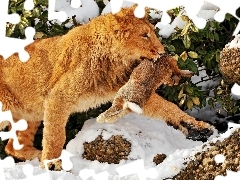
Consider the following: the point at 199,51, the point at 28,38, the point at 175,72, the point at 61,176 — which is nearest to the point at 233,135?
the point at 175,72

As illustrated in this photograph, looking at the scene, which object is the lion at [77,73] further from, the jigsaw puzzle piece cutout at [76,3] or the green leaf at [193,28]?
the green leaf at [193,28]

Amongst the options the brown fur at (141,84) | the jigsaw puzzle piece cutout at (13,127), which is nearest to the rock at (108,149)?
the brown fur at (141,84)

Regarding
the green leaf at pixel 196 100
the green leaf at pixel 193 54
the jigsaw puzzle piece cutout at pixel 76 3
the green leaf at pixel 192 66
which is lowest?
the green leaf at pixel 196 100

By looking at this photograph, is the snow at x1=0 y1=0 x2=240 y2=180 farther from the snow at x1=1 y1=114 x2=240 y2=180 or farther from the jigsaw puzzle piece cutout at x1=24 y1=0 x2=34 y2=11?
the jigsaw puzzle piece cutout at x1=24 y1=0 x2=34 y2=11

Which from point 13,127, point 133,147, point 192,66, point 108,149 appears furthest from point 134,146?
point 13,127

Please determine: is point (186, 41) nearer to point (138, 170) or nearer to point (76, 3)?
point (76, 3)

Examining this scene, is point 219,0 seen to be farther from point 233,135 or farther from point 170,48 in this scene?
point 233,135

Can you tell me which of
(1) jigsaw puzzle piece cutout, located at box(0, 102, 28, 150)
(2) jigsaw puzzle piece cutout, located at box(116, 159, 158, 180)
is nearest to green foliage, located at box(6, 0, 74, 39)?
(1) jigsaw puzzle piece cutout, located at box(0, 102, 28, 150)

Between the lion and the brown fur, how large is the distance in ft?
0.26

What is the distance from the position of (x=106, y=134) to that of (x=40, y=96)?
1.73 feet

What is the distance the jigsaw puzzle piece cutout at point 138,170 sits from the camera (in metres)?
3.04

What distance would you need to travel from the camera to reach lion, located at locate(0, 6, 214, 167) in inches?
136

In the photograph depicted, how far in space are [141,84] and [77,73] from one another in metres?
0.46

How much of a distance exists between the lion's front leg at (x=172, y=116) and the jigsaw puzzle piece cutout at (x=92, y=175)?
0.58 m
